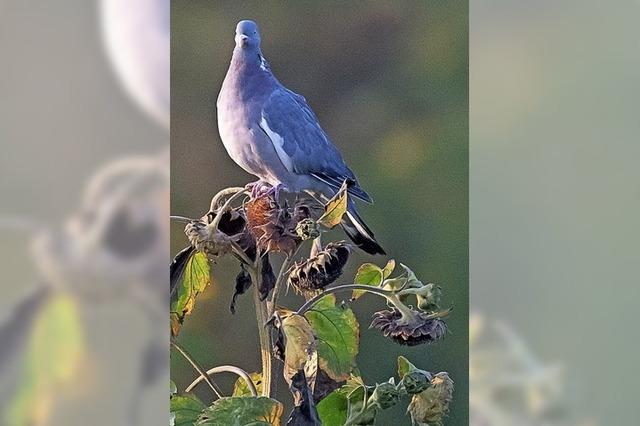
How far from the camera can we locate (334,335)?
1.17 metres

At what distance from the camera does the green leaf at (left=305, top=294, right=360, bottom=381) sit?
117 cm
